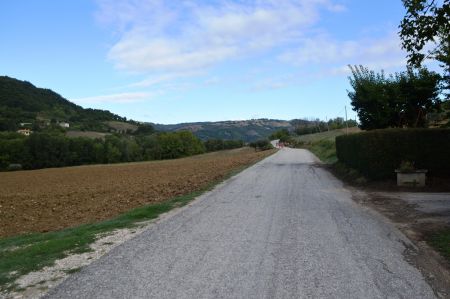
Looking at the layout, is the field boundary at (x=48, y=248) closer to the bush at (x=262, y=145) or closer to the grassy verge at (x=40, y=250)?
the grassy verge at (x=40, y=250)

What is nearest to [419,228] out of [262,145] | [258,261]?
[258,261]

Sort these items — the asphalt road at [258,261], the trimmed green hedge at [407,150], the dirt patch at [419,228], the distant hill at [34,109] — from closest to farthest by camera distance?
the asphalt road at [258,261] → the dirt patch at [419,228] → the trimmed green hedge at [407,150] → the distant hill at [34,109]

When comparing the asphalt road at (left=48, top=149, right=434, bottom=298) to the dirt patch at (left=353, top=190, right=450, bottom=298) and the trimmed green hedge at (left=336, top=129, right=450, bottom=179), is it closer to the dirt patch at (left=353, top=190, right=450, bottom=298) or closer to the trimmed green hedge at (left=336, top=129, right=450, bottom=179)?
the dirt patch at (left=353, top=190, right=450, bottom=298)

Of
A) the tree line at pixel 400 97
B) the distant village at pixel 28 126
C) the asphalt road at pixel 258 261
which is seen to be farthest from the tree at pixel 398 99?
the distant village at pixel 28 126

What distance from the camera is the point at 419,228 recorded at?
9.83 metres

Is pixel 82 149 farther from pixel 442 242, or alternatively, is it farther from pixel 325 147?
pixel 442 242

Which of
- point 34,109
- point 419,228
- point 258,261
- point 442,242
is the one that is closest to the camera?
point 258,261

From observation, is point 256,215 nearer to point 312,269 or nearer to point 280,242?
point 280,242

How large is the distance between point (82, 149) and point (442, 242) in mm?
103566

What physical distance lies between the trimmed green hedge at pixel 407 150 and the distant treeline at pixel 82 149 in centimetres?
8568

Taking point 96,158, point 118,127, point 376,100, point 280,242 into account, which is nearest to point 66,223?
point 280,242

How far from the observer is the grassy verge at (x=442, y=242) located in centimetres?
758

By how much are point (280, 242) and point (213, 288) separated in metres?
2.92

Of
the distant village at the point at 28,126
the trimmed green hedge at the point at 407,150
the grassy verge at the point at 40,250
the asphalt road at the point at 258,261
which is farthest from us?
the distant village at the point at 28,126
